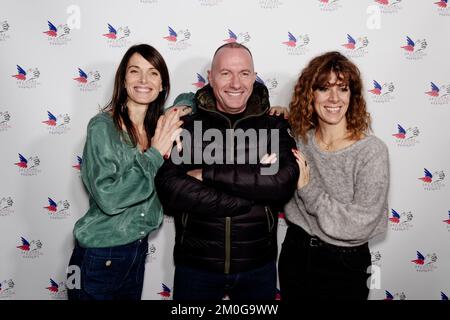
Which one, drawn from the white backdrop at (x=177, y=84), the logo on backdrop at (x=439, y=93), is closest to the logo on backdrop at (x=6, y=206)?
the white backdrop at (x=177, y=84)

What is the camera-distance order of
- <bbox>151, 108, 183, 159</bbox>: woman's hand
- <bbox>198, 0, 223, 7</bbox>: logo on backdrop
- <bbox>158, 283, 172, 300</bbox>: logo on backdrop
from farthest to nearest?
<bbox>158, 283, 172, 300</bbox>: logo on backdrop, <bbox>198, 0, 223, 7</bbox>: logo on backdrop, <bbox>151, 108, 183, 159</bbox>: woman's hand

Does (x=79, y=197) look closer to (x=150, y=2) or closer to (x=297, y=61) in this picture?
(x=150, y=2)

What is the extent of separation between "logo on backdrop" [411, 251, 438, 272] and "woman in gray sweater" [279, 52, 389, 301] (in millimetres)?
770

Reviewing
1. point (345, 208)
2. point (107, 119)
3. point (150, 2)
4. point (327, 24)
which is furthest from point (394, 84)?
point (107, 119)

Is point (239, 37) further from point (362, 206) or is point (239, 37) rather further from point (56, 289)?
point (56, 289)

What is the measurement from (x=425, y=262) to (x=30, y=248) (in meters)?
2.38

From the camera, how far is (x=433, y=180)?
7.25ft

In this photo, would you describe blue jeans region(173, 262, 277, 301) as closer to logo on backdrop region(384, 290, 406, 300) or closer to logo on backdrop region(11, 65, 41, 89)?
logo on backdrop region(384, 290, 406, 300)

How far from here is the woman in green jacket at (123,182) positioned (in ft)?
5.12

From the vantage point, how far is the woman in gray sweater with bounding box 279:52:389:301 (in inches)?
61.8

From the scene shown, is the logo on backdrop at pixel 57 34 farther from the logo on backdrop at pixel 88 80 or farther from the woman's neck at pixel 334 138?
the woman's neck at pixel 334 138

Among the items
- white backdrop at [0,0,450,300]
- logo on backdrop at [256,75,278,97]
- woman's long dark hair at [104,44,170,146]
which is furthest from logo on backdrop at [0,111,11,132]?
logo on backdrop at [256,75,278,97]

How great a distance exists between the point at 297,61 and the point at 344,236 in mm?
1010
